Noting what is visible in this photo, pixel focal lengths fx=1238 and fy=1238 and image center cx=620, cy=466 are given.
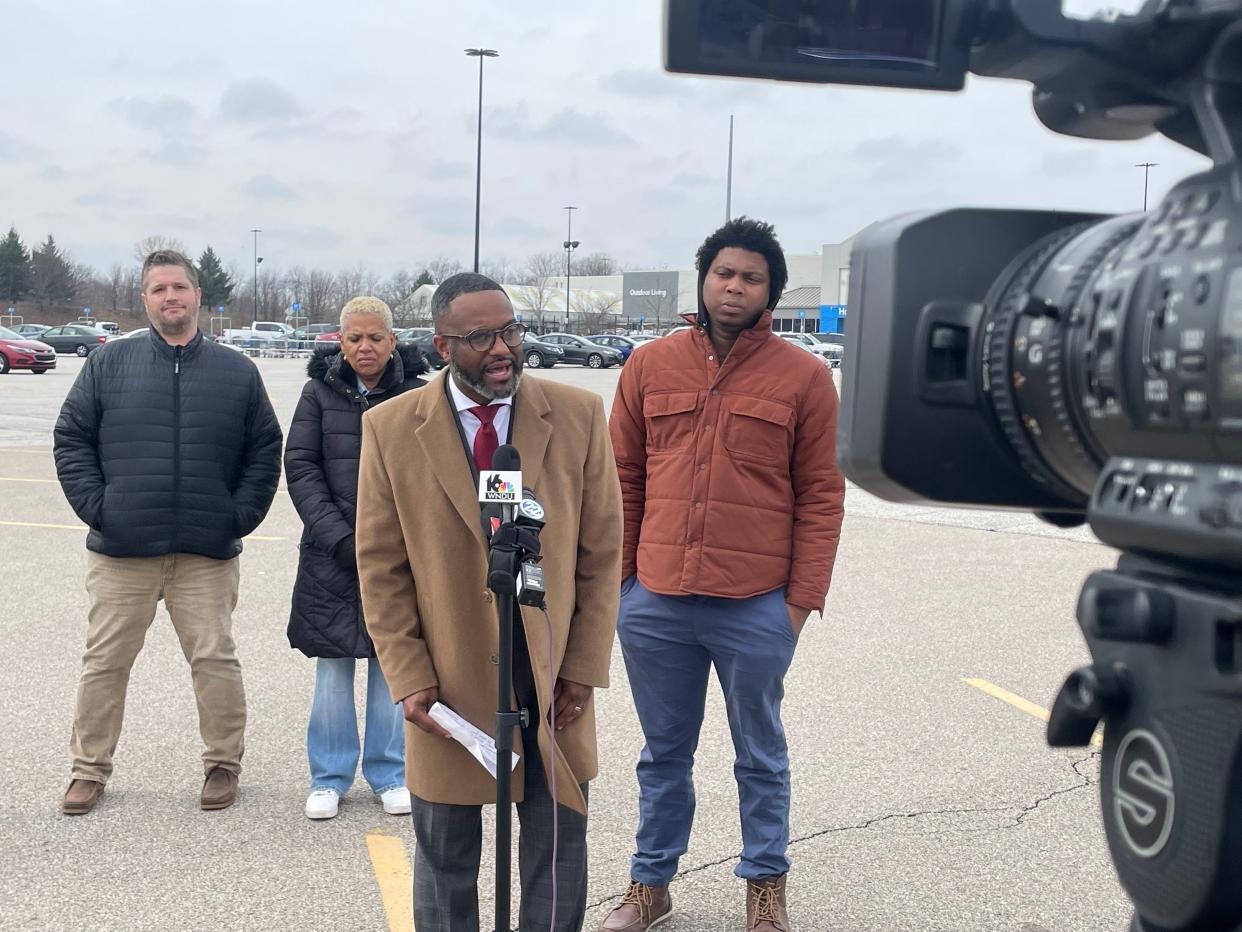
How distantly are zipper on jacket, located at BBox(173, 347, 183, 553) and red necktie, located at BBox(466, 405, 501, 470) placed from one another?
1808 mm

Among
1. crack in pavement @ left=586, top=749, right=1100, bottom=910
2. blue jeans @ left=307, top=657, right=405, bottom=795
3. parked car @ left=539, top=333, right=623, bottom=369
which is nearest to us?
crack in pavement @ left=586, top=749, right=1100, bottom=910

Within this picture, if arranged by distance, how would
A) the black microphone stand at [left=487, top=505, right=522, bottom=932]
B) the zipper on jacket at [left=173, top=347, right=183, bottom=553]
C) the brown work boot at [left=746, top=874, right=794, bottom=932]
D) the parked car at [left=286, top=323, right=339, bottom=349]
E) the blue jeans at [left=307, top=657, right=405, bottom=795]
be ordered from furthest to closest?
the parked car at [left=286, top=323, right=339, bottom=349], the zipper on jacket at [left=173, top=347, right=183, bottom=553], the blue jeans at [left=307, top=657, right=405, bottom=795], the brown work boot at [left=746, top=874, right=794, bottom=932], the black microphone stand at [left=487, top=505, right=522, bottom=932]

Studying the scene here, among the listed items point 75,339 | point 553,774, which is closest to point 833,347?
point 75,339

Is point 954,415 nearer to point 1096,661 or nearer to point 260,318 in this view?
point 1096,661

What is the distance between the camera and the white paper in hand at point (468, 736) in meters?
2.85

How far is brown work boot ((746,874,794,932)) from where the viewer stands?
11.0 ft

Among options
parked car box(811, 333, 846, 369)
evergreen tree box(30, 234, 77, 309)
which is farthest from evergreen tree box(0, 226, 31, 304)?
parked car box(811, 333, 846, 369)

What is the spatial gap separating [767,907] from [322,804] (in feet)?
5.30

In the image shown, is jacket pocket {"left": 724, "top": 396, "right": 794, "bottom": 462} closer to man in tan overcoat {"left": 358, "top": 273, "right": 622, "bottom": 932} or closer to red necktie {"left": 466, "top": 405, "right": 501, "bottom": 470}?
man in tan overcoat {"left": 358, "top": 273, "right": 622, "bottom": 932}

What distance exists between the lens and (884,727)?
5086 millimetres

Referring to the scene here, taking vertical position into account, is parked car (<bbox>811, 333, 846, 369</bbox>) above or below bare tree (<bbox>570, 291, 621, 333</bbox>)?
below

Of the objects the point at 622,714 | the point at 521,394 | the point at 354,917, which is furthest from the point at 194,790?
the point at 521,394

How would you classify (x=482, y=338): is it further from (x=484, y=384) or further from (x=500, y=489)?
(x=500, y=489)

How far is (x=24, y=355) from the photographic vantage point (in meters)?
32.7
